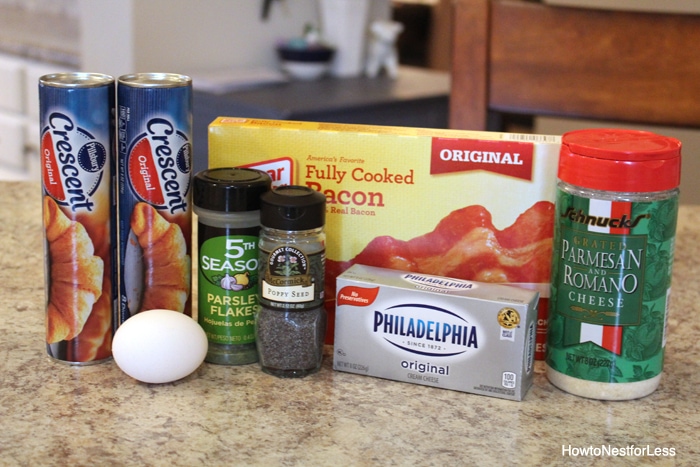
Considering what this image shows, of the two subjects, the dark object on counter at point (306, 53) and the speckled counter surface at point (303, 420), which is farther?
the dark object on counter at point (306, 53)

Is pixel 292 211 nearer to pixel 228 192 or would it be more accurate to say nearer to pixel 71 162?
pixel 228 192

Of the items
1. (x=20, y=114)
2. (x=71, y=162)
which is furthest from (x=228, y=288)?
(x=20, y=114)

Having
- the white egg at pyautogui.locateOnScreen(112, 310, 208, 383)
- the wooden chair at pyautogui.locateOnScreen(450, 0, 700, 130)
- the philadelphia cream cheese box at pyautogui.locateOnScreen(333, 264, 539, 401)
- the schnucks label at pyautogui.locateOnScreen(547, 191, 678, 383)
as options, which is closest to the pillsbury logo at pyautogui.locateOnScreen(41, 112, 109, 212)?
the white egg at pyautogui.locateOnScreen(112, 310, 208, 383)

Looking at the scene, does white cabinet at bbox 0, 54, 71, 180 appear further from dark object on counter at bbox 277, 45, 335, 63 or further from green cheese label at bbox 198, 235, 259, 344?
green cheese label at bbox 198, 235, 259, 344

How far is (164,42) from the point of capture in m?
2.52

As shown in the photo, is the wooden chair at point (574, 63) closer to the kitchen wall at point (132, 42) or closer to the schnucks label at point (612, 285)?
the schnucks label at point (612, 285)

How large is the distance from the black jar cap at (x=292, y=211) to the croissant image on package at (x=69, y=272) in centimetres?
16

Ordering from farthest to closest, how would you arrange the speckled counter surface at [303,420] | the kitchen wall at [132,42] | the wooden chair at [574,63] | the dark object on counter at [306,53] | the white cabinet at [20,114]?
the white cabinet at [20,114] → the dark object on counter at [306,53] → the kitchen wall at [132,42] → the wooden chair at [574,63] → the speckled counter surface at [303,420]

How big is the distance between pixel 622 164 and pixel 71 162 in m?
0.47

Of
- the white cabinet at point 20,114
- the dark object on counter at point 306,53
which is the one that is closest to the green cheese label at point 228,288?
the dark object on counter at point 306,53

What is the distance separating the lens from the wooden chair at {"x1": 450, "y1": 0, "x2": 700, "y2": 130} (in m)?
1.17

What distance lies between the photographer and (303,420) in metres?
0.73

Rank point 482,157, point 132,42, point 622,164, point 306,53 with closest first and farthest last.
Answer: point 622,164
point 482,157
point 132,42
point 306,53

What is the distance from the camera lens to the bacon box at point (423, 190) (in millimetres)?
833
